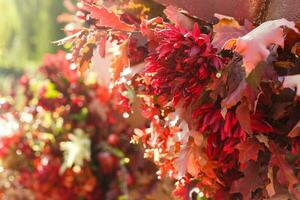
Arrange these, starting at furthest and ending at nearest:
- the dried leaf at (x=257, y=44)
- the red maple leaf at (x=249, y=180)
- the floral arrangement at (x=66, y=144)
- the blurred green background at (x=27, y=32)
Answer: the blurred green background at (x=27, y=32) → the floral arrangement at (x=66, y=144) → the red maple leaf at (x=249, y=180) → the dried leaf at (x=257, y=44)

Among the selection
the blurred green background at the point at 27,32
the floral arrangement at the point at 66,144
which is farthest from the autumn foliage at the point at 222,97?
the blurred green background at the point at 27,32

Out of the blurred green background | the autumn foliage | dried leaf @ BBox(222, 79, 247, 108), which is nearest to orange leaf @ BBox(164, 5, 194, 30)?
the autumn foliage

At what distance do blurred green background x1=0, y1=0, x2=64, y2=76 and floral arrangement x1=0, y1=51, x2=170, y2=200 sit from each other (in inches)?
76.1

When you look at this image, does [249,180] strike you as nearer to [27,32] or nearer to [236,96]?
[236,96]

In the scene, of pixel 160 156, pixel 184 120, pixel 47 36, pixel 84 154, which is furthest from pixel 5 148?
pixel 47 36

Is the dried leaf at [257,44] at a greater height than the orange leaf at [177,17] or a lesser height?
greater

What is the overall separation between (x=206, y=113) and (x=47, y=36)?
273 cm

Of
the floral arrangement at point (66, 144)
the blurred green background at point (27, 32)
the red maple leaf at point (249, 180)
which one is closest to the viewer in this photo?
the red maple leaf at point (249, 180)

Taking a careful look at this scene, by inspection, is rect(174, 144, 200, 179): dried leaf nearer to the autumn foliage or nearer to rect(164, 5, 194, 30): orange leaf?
the autumn foliage

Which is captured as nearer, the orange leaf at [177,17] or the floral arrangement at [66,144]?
the orange leaf at [177,17]

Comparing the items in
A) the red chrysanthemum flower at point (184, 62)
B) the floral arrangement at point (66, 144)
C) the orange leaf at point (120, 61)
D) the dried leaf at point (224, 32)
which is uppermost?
the dried leaf at point (224, 32)

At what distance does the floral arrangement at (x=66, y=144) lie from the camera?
42.9 inches

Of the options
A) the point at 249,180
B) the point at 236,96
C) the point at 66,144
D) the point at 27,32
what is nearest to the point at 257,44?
the point at 236,96

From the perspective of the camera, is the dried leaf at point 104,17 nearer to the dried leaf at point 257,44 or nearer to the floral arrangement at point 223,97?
the floral arrangement at point 223,97
